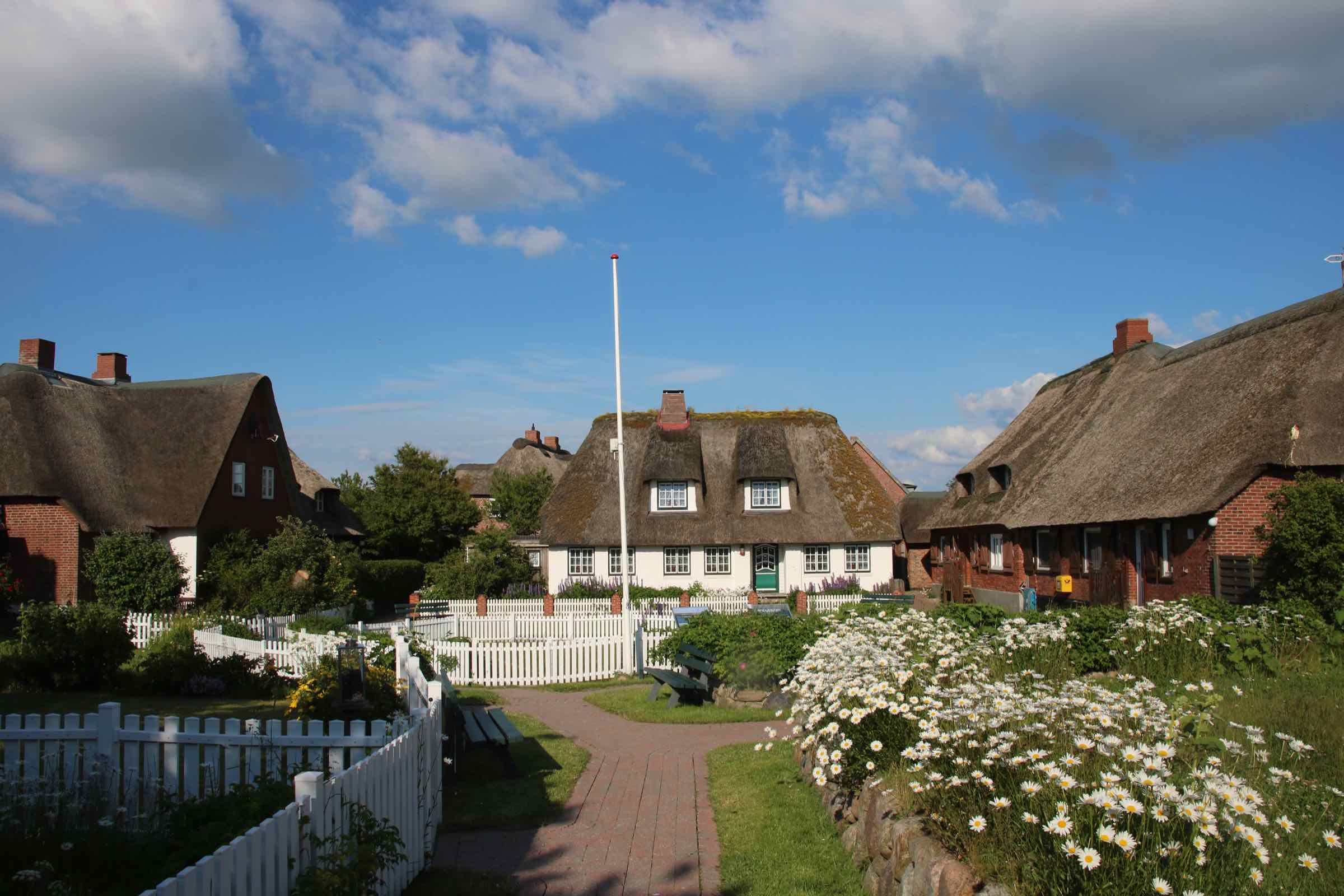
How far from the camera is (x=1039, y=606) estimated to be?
2809cm

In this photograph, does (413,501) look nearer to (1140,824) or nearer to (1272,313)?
(1272,313)

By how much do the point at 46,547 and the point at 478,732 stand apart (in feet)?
77.5

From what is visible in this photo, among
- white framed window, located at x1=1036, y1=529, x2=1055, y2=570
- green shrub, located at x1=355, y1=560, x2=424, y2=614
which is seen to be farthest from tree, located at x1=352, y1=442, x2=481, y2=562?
white framed window, located at x1=1036, y1=529, x2=1055, y2=570

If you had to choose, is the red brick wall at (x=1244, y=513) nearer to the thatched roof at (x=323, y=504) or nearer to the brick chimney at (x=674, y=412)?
the brick chimney at (x=674, y=412)

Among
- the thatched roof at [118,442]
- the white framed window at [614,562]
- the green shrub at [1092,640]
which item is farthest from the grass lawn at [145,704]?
the white framed window at [614,562]

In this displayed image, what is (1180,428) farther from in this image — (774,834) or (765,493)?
(774,834)

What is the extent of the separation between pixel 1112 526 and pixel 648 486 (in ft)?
58.6

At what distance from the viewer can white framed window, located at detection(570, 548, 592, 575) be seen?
36562 mm

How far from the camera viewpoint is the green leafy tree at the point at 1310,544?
1630 cm

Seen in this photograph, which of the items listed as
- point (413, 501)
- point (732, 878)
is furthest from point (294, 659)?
point (413, 501)

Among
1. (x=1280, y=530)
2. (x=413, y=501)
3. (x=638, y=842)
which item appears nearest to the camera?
(x=638, y=842)

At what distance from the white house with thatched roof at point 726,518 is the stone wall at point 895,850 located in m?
28.3

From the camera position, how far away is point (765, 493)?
123ft

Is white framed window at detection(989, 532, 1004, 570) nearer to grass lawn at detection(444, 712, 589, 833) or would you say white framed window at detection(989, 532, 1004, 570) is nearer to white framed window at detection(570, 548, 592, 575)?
white framed window at detection(570, 548, 592, 575)
